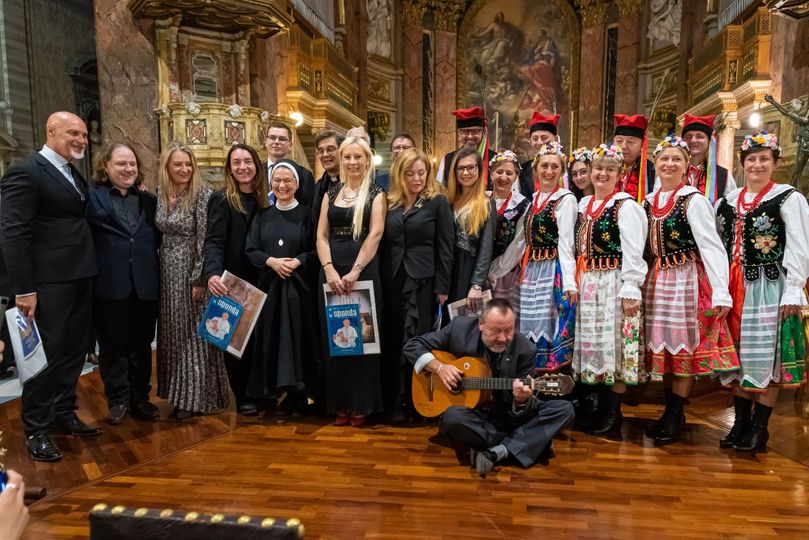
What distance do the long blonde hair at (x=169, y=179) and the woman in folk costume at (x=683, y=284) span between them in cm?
266

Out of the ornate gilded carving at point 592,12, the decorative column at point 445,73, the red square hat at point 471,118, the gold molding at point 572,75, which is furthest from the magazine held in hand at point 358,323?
the ornate gilded carving at point 592,12

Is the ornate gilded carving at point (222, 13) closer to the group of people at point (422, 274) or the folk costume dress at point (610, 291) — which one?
the group of people at point (422, 274)

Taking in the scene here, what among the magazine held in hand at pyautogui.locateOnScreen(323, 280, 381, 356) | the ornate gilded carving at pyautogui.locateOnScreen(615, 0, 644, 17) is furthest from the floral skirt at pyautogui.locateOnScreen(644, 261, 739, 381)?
the ornate gilded carving at pyautogui.locateOnScreen(615, 0, 644, 17)

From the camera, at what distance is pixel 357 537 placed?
2.23 metres

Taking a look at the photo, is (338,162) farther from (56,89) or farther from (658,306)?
(56,89)

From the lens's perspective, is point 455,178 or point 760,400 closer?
point 760,400

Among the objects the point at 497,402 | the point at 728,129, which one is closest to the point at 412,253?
the point at 497,402

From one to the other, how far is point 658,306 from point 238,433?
8.05ft

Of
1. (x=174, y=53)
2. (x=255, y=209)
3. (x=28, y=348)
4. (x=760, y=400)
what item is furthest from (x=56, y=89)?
(x=760, y=400)

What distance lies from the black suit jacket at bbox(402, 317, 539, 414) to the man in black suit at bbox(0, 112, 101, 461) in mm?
1821

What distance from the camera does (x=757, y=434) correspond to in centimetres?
311

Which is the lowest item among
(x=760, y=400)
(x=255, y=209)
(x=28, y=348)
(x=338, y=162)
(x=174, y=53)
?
(x=760, y=400)

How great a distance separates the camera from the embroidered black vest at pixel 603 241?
3.17 meters

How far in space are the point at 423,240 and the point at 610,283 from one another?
107 cm
